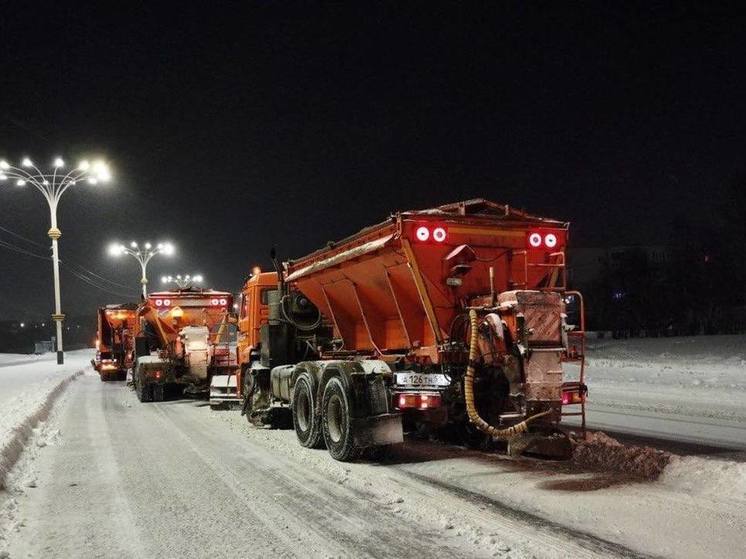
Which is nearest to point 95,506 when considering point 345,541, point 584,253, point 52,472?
Answer: point 52,472

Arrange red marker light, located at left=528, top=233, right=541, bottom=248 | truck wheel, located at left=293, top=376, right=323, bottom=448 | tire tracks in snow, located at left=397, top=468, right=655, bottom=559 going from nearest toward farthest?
tire tracks in snow, located at left=397, top=468, right=655, bottom=559 → red marker light, located at left=528, top=233, right=541, bottom=248 → truck wheel, located at left=293, top=376, right=323, bottom=448

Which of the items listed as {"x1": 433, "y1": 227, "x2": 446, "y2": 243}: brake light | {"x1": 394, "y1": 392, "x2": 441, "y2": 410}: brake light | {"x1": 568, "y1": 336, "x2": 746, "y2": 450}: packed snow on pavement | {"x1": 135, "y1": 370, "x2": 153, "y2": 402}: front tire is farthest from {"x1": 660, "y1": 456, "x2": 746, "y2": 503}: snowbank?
{"x1": 135, "y1": 370, "x2": 153, "y2": 402}: front tire

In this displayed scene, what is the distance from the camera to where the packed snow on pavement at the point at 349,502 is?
17.4 feet

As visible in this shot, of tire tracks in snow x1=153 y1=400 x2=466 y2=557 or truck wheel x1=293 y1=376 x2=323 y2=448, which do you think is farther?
truck wheel x1=293 y1=376 x2=323 y2=448

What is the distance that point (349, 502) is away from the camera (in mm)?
6703

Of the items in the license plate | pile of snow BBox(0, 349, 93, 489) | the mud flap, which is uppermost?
the license plate

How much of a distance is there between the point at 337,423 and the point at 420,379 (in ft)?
4.91

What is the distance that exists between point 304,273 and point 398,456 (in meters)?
4.03

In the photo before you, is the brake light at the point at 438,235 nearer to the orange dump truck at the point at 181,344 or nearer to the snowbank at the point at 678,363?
the orange dump truck at the point at 181,344

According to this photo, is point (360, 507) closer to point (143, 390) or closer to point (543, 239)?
point (543, 239)

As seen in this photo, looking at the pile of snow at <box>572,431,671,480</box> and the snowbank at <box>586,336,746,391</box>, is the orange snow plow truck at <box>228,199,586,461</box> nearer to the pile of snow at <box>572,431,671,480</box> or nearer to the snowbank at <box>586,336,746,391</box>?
the pile of snow at <box>572,431,671,480</box>

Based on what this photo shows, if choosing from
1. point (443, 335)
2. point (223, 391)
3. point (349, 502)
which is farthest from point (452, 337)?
point (223, 391)

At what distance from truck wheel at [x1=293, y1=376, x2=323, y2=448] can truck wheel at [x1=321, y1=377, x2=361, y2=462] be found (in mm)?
308

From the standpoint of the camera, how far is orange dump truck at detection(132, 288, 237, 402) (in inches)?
732
